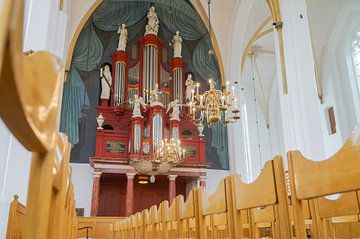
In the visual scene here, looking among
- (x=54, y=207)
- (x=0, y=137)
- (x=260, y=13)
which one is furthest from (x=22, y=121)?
(x=260, y=13)

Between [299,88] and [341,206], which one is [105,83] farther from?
[341,206]

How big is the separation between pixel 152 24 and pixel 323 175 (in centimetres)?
1218

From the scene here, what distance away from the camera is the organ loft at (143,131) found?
35.4 ft

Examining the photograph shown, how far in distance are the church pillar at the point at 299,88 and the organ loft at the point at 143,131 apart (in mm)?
3605

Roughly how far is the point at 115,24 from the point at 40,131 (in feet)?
44.1

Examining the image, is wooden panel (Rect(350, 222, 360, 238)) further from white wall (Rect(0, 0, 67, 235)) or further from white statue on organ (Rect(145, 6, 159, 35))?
white statue on organ (Rect(145, 6, 159, 35))

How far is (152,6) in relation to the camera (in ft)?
44.7

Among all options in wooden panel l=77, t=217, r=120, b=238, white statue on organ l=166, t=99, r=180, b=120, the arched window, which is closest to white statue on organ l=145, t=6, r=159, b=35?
white statue on organ l=166, t=99, r=180, b=120

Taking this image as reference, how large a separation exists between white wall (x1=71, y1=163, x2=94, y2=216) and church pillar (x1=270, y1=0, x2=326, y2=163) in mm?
6631

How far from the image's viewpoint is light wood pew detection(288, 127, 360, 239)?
1287 millimetres

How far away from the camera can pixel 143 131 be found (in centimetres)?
1116

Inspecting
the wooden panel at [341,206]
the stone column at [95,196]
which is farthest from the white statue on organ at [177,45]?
the wooden panel at [341,206]

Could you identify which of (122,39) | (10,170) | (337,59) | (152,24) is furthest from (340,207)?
(152,24)

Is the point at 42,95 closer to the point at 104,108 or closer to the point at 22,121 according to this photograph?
the point at 22,121
